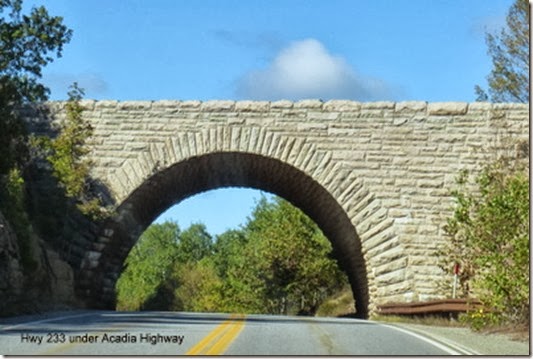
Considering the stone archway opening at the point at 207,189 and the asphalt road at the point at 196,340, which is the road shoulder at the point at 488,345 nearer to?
the asphalt road at the point at 196,340

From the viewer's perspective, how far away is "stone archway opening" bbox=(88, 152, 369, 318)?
A: 22.9 m

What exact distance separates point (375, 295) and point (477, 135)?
4946mm

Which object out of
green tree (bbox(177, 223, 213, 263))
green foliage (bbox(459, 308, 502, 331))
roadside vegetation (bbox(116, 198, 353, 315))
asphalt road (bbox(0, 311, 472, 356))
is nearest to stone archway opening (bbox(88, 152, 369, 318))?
green foliage (bbox(459, 308, 502, 331))

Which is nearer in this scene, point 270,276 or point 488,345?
point 488,345

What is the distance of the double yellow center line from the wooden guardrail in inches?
299

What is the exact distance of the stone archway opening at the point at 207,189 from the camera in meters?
22.9

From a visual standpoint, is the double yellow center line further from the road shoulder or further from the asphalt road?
the road shoulder

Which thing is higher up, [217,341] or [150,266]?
[150,266]

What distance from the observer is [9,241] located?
57.4ft

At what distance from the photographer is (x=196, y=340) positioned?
10.5 m

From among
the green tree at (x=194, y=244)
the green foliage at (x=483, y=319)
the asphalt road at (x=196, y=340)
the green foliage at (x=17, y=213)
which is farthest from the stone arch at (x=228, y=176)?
the green tree at (x=194, y=244)

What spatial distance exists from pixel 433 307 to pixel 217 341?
33.9 ft

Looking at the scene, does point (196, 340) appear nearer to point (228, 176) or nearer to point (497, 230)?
point (497, 230)

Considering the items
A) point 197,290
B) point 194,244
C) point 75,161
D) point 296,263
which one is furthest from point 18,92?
point 194,244
